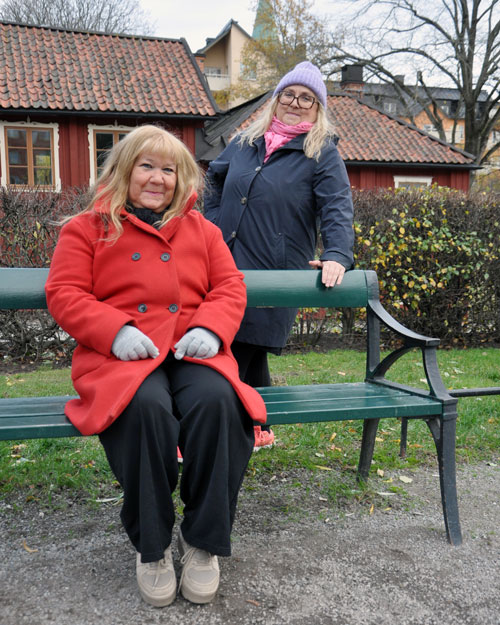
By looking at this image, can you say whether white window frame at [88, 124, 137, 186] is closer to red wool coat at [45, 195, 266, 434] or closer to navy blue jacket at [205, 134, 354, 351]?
navy blue jacket at [205, 134, 354, 351]

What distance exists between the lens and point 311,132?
10.3 feet

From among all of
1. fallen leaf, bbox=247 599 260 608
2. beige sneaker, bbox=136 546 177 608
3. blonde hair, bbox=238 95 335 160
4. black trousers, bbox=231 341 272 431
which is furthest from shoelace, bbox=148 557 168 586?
blonde hair, bbox=238 95 335 160

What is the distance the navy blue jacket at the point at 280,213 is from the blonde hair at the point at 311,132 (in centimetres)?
4

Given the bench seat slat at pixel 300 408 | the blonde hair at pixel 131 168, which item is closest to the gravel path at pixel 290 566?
the bench seat slat at pixel 300 408

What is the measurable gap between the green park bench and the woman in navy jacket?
16 cm

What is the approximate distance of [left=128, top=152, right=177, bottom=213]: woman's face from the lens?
256 centimetres

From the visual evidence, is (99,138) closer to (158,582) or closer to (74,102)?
(74,102)

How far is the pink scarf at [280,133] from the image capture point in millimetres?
3174

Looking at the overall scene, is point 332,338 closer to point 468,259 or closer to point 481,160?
point 468,259

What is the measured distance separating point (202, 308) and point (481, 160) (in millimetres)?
27121

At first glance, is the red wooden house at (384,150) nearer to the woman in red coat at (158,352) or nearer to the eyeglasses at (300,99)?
the eyeglasses at (300,99)

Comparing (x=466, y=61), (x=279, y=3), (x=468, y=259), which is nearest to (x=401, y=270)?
(x=468, y=259)

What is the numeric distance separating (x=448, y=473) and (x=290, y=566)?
80 cm

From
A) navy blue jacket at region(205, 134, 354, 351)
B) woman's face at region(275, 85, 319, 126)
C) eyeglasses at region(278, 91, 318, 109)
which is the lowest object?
navy blue jacket at region(205, 134, 354, 351)
